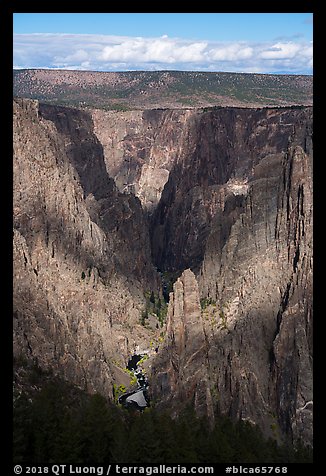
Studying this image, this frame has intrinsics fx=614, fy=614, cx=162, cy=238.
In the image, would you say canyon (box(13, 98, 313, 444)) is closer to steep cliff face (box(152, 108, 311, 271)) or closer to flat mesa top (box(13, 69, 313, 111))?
steep cliff face (box(152, 108, 311, 271))

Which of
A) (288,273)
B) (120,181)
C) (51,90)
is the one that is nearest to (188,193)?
(120,181)

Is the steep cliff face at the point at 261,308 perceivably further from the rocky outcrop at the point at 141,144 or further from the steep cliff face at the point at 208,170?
the rocky outcrop at the point at 141,144

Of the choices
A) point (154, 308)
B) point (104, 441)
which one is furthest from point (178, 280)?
point (104, 441)

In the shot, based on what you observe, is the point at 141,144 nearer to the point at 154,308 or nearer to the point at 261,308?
the point at 154,308

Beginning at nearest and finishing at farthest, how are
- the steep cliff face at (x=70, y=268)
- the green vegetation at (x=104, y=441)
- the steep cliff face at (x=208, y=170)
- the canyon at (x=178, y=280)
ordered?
the green vegetation at (x=104, y=441) < the canyon at (x=178, y=280) < the steep cliff face at (x=70, y=268) < the steep cliff face at (x=208, y=170)

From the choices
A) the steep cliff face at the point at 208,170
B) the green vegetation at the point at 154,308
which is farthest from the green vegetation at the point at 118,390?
the steep cliff face at the point at 208,170

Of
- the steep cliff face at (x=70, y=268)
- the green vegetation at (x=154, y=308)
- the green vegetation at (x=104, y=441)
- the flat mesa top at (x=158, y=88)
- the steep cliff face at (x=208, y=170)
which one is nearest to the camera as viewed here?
the green vegetation at (x=104, y=441)

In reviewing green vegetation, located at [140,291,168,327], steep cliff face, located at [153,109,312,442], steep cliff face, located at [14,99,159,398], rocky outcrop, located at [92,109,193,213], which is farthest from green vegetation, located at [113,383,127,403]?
rocky outcrop, located at [92,109,193,213]
